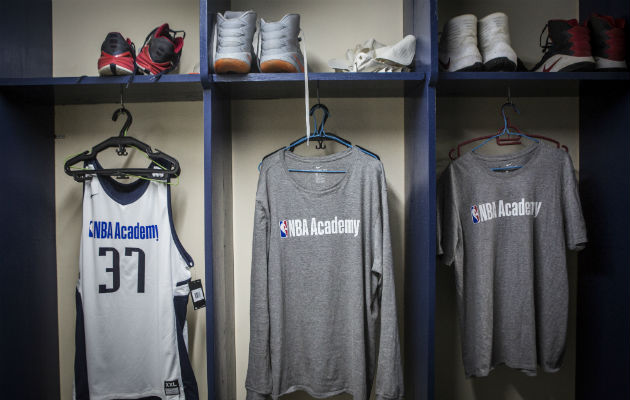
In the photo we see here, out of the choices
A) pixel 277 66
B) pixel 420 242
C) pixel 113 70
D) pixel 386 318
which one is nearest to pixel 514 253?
pixel 420 242

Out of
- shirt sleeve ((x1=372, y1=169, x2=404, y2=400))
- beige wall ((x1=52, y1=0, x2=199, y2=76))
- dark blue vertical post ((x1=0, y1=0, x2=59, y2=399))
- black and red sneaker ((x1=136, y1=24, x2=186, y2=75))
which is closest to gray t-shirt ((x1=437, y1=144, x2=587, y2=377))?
shirt sleeve ((x1=372, y1=169, x2=404, y2=400))

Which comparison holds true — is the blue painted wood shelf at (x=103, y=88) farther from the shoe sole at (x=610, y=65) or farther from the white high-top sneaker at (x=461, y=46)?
the shoe sole at (x=610, y=65)

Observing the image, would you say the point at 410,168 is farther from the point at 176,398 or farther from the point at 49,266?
the point at 49,266

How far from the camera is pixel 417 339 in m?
1.21

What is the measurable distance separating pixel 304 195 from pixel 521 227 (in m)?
0.83

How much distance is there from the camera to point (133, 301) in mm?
1266

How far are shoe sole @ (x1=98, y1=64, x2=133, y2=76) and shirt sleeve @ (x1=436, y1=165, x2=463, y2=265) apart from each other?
1254 millimetres

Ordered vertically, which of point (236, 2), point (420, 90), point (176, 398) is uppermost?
point (236, 2)

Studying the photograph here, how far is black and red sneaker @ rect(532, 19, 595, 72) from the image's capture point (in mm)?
1148

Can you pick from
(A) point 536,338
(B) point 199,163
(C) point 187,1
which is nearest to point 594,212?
(A) point 536,338

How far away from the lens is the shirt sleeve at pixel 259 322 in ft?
3.74

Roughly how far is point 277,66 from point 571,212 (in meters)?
1.22

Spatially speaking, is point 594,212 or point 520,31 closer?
point 594,212

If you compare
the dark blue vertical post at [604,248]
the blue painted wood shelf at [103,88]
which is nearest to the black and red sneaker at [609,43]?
the dark blue vertical post at [604,248]
